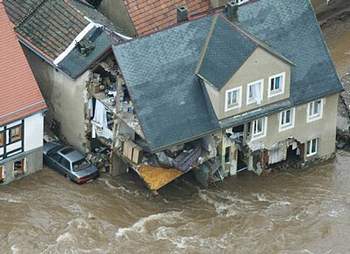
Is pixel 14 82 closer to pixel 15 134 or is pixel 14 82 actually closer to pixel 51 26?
pixel 15 134

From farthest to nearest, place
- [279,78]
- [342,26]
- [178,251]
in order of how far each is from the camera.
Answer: [342,26] < [279,78] < [178,251]

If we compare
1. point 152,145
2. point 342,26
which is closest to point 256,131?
point 152,145

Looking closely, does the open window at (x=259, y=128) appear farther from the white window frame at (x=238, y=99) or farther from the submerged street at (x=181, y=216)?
the submerged street at (x=181, y=216)

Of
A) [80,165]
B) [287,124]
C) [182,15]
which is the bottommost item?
[80,165]

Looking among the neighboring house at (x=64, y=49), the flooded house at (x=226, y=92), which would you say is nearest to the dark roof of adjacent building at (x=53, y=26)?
the neighboring house at (x=64, y=49)

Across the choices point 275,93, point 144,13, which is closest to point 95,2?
point 144,13

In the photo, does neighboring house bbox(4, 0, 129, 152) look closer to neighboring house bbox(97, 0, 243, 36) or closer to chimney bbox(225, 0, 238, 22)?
neighboring house bbox(97, 0, 243, 36)

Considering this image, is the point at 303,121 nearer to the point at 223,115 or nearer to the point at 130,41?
the point at 223,115
